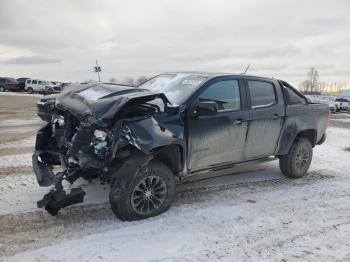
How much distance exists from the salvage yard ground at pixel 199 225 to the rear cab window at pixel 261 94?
1339 millimetres

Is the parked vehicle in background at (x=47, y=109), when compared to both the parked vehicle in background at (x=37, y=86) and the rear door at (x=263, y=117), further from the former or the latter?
the parked vehicle in background at (x=37, y=86)

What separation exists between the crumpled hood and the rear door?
5.75 ft

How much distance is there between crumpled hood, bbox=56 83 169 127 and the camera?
4.58 m

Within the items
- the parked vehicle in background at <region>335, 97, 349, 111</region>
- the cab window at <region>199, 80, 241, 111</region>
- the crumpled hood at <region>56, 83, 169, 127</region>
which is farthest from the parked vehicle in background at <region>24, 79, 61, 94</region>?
the cab window at <region>199, 80, 241, 111</region>

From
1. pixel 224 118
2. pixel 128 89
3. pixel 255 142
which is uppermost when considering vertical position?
pixel 128 89

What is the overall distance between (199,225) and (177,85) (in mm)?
2066

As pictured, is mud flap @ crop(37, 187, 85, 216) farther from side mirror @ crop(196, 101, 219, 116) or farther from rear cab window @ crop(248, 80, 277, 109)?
rear cab window @ crop(248, 80, 277, 109)

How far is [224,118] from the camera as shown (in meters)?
5.71

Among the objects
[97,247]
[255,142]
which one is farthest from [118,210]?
[255,142]

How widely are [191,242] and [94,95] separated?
2.16 metres

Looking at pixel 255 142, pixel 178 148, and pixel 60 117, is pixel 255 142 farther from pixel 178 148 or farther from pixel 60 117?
pixel 60 117

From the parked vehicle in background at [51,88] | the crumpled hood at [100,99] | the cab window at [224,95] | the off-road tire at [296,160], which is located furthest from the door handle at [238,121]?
the parked vehicle in background at [51,88]

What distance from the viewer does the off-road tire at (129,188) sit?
4.68 meters

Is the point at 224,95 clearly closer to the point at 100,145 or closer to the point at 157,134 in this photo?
the point at 157,134
